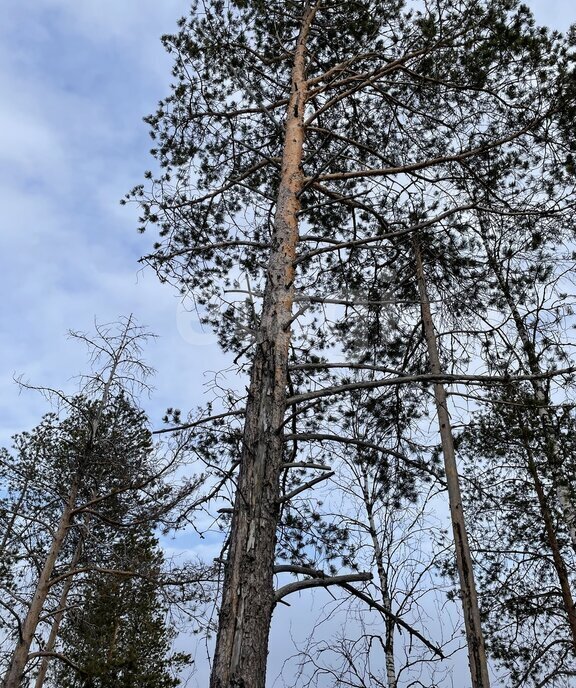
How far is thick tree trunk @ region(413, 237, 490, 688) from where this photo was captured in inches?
229

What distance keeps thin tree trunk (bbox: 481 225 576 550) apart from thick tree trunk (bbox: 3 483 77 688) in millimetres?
7279

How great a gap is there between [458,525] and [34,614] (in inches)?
247

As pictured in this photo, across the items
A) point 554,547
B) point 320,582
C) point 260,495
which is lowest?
point 320,582

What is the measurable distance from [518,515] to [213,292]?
617 centimetres

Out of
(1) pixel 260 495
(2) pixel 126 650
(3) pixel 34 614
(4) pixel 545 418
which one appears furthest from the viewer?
(2) pixel 126 650

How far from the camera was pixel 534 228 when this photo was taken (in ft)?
18.2

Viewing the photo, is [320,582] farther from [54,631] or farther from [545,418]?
[54,631]

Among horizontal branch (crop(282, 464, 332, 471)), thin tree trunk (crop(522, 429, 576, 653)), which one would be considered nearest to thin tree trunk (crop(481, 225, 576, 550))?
thin tree trunk (crop(522, 429, 576, 653))

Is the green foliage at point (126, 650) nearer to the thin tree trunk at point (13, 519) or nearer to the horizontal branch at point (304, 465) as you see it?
the thin tree trunk at point (13, 519)

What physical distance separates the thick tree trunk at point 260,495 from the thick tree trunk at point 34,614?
6476 millimetres

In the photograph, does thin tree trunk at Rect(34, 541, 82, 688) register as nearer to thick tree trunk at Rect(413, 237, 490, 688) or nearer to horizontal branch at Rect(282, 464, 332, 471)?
thick tree trunk at Rect(413, 237, 490, 688)

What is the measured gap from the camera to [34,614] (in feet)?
27.1

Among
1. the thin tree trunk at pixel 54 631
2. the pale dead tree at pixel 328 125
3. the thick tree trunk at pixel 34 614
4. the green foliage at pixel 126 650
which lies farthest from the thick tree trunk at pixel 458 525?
the green foliage at pixel 126 650

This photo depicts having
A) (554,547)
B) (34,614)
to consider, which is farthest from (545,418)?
(34,614)
